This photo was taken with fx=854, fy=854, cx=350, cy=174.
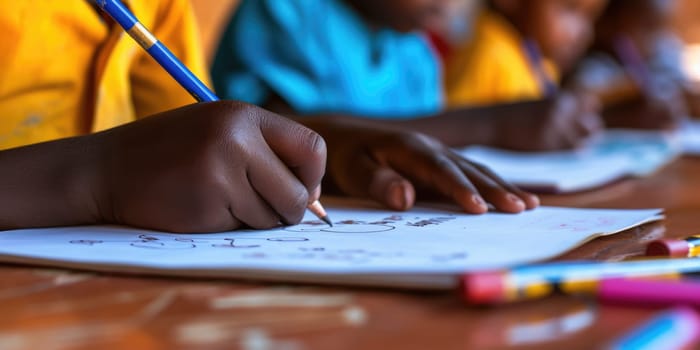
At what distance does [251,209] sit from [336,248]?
0.06 meters

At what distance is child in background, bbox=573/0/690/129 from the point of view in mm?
1783

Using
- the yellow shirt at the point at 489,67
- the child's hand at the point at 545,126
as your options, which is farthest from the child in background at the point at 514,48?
the child's hand at the point at 545,126

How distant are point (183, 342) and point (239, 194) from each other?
0.54 ft

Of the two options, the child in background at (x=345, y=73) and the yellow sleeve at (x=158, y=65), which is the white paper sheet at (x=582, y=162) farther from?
the yellow sleeve at (x=158, y=65)

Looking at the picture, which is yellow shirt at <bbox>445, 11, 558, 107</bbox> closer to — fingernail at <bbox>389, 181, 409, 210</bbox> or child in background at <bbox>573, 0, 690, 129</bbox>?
child in background at <bbox>573, 0, 690, 129</bbox>

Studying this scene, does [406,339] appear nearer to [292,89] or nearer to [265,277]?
[265,277]

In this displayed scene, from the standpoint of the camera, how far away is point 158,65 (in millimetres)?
694

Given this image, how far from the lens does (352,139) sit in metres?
0.65

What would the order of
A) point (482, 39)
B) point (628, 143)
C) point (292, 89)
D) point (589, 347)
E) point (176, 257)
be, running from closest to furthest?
point (589, 347) < point (176, 257) < point (292, 89) < point (628, 143) < point (482, 39)

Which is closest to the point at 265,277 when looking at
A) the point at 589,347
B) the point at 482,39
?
the point at 589,347

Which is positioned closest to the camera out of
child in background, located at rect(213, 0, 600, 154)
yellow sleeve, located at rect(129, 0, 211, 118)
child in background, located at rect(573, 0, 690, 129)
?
yellow sleeve, located at rect(129, 0, 211, 118)

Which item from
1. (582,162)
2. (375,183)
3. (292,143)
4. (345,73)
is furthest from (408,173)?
(345,73)

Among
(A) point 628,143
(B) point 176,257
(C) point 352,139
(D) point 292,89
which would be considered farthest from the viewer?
(A) point 628,143

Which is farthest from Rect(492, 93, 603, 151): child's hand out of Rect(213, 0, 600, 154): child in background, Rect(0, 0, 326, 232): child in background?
Rect(0, 0, 326, 232): child in background
